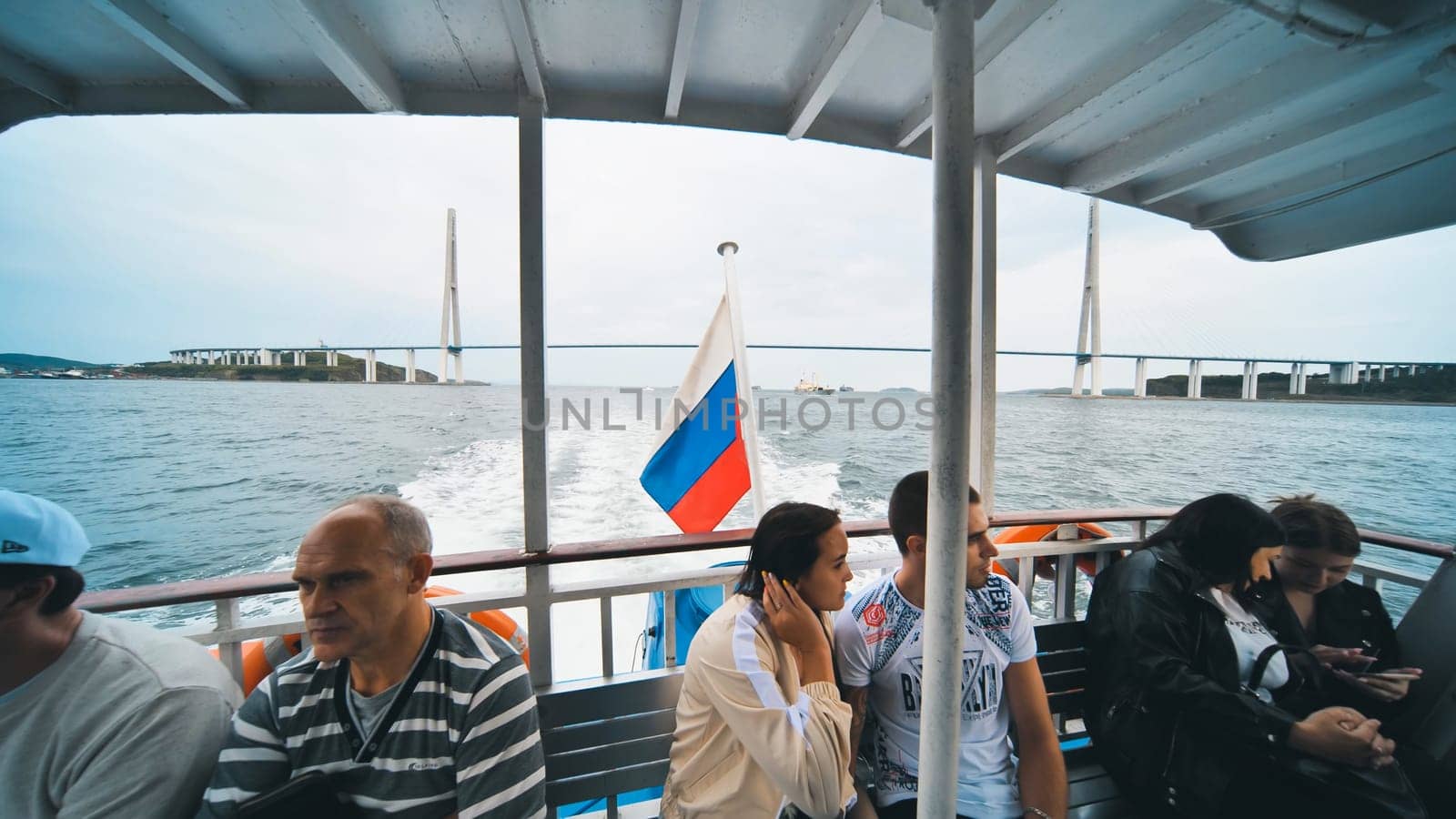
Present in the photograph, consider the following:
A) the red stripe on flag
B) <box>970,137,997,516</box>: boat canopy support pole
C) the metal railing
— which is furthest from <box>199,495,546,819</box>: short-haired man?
<box>970,137,997,516</box>: boat canopy support pole

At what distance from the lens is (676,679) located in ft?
4.26

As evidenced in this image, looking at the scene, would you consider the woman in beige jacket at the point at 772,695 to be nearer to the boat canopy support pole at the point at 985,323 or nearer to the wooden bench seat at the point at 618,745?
the wooden bench seat at the point at 618,745

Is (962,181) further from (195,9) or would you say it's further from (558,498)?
(558,498)

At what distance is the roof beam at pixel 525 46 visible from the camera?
1091mm

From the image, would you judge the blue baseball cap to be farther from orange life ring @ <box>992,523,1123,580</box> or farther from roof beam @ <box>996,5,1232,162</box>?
orange life ring @ <box>992,523,1123,580</box>

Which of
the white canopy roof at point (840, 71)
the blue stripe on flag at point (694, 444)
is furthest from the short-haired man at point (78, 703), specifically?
the blue stripe on flag at point (694, 444)

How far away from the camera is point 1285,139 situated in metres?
1.51

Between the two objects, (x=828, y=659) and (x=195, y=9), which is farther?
(x=195, y=9)

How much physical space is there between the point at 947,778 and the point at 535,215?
1436 mm

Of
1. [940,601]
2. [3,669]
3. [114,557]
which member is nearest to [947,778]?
[940,601]

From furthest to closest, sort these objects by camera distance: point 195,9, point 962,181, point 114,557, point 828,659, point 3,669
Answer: point 114,557
point 195,9
point 828,659
point 3,669
point 962,181

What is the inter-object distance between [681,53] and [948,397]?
1.05 m

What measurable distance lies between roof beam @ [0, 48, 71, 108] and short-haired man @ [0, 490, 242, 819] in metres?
1.04

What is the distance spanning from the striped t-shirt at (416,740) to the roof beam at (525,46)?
4.05 ft
